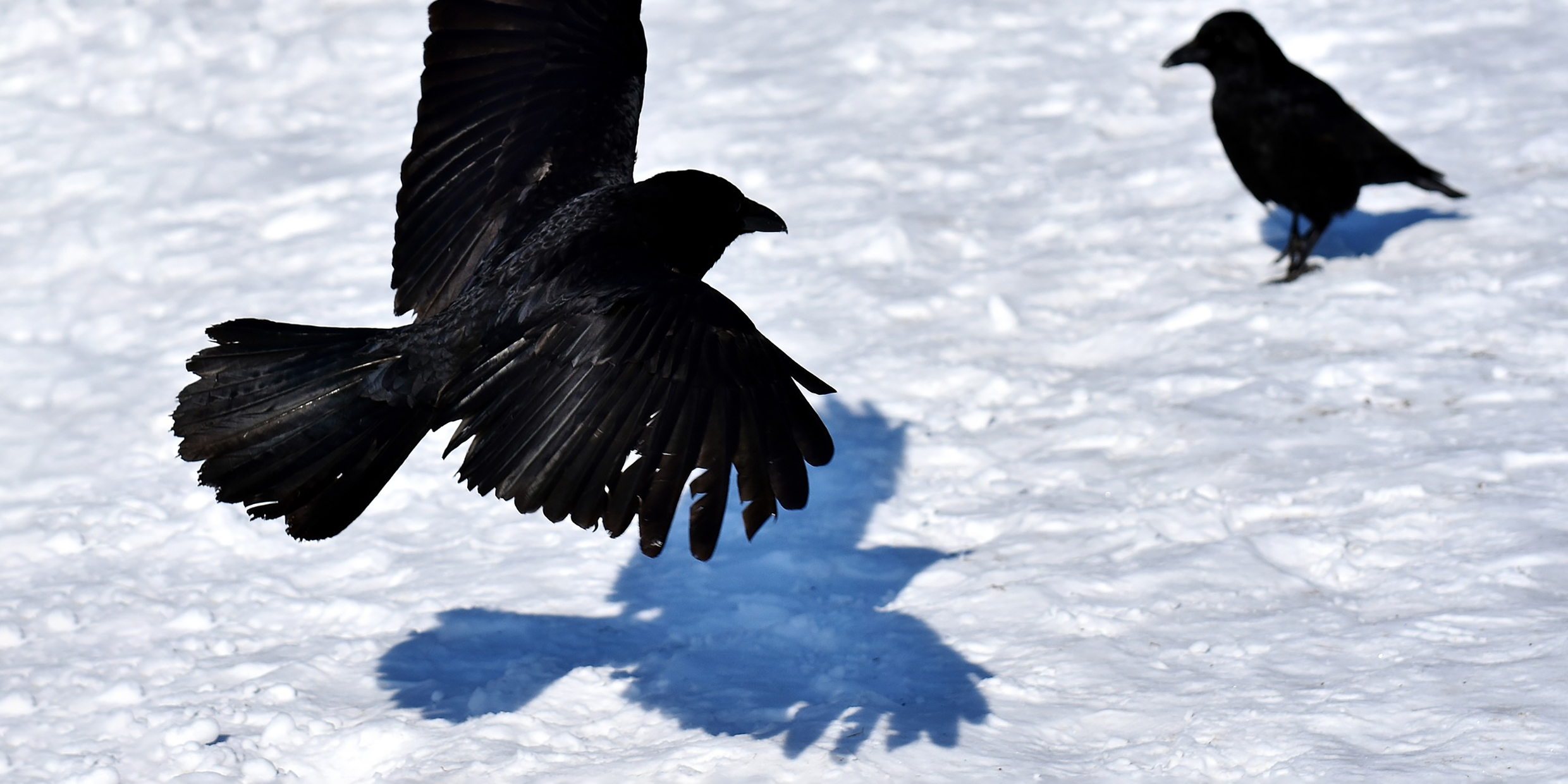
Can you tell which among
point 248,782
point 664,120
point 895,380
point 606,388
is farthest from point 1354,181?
point 248,782

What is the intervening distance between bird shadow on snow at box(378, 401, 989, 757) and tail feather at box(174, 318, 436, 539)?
0.68 meters

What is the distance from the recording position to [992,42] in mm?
9141

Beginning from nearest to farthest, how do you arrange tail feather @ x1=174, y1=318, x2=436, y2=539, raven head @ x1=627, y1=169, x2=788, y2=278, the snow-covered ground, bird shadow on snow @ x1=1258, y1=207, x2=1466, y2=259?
tail feather @ x1=174, y1=318, x2=436, y2=539, the snow-covered ground, raven head @ x1=627, y1=169, x2=788, y2=278, bird shadow on snow @ x1=1258, y1=207, x2=1466, y2=259

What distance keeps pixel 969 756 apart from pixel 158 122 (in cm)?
650

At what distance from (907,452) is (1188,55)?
274 centimetres

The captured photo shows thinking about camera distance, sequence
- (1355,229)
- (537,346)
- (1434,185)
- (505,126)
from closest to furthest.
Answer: (537,346) → (505,126) → (1434,185) → (1355,229)

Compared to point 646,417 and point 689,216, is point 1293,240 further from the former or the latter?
point 646,417

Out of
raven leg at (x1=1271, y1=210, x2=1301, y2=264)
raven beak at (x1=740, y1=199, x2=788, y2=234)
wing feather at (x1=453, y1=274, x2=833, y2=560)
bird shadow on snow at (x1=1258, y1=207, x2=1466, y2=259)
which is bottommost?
bird shadow on snow at (x1=1258, y1=207, x2=1466, y2=259)

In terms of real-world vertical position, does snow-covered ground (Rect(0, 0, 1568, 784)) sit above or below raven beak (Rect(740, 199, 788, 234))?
below

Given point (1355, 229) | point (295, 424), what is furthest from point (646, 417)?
point (1355, 229)

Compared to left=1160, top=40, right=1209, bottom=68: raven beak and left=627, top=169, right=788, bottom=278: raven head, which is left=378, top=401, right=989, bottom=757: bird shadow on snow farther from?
left=1160, top=40, right=1209, bottom=68: raven beak

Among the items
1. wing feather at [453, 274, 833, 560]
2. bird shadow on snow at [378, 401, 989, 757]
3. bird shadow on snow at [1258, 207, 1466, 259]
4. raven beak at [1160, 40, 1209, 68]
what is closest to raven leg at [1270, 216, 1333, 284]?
bird shadow on snow at [1258, 207, 1466, 259]

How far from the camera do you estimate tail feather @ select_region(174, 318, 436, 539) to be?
3686 millimetres

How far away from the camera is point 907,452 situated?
545 cm
